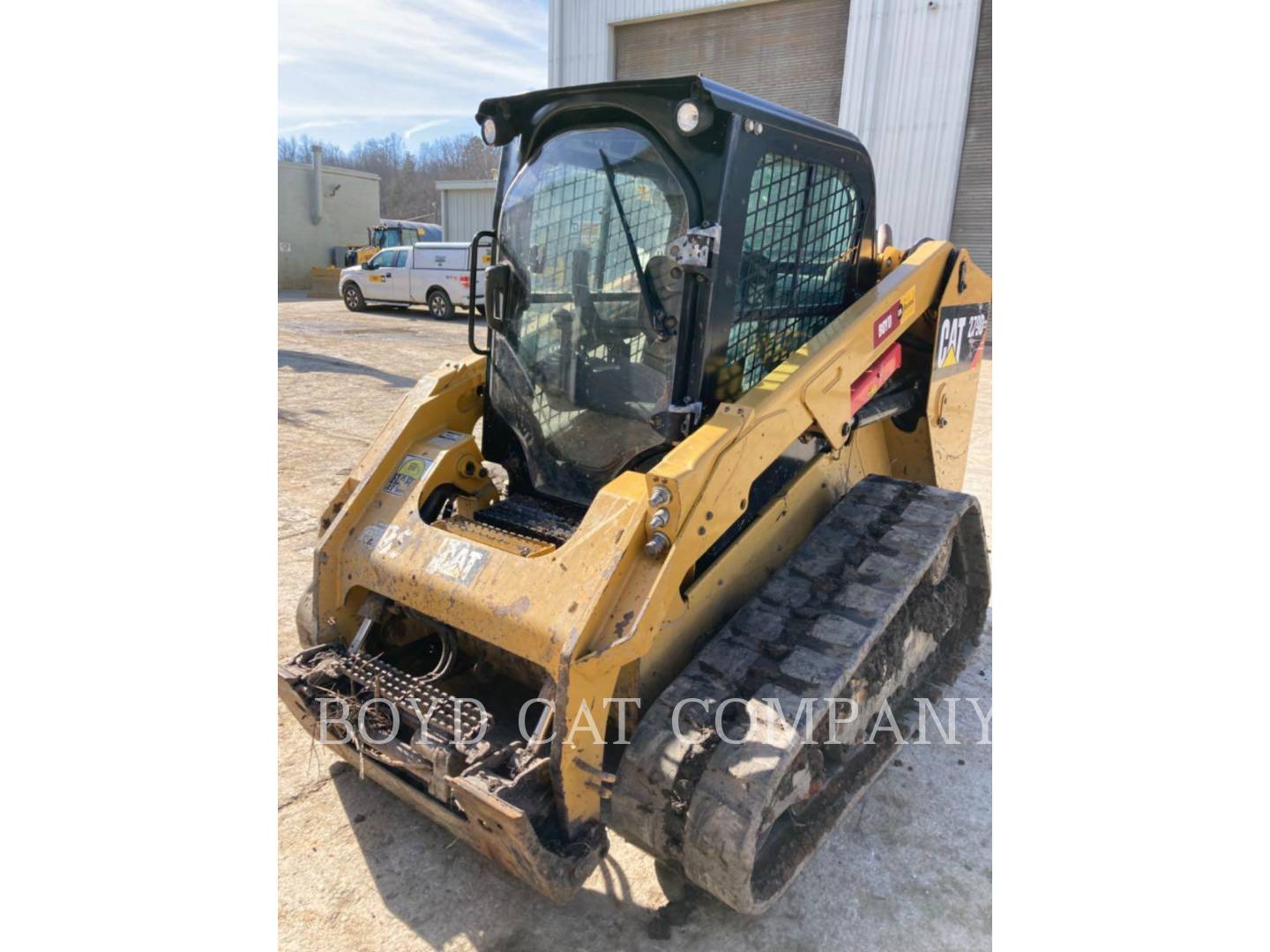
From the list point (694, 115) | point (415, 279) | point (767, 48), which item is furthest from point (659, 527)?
point (415, 279)

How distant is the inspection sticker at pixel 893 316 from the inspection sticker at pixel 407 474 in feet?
5.93

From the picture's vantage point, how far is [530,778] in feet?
7.88

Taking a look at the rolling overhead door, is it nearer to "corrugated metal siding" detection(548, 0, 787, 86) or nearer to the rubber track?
"corrugated metal siding" detection(548, 0, 787, 86)

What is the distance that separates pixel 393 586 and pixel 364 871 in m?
0.92

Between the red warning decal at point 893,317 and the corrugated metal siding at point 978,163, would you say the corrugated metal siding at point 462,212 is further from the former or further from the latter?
the red warning decal at point 893,317

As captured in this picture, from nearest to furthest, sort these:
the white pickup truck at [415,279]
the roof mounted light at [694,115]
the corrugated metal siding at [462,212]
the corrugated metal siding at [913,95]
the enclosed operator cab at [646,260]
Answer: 1. the roof mounted light at [694,115]
2. the enclosed operator cab at [646,260]
3. the corrugated metal siding at [913,95]
4. the white pickup truck at [415,279]
5. the corrugated metal siding at [462,212]

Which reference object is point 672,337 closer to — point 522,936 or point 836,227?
point 836,227

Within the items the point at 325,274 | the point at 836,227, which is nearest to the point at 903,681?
the point at 836,227

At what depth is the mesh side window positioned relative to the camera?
9.67 feet

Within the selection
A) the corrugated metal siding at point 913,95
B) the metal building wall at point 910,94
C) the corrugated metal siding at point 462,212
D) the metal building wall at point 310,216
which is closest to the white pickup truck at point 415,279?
the metal building wall at point 910,94

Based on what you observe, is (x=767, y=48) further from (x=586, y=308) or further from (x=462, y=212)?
(x=462, y=212)

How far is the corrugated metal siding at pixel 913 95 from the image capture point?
49.7 ft

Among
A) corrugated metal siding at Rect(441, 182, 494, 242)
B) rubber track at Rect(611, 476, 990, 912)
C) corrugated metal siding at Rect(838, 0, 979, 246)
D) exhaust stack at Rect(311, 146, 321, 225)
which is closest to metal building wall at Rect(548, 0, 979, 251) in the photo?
corrugated metal siding at Rect(838, 0, 979, 246)

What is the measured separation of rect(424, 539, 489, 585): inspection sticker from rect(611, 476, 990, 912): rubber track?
0.74 metres
